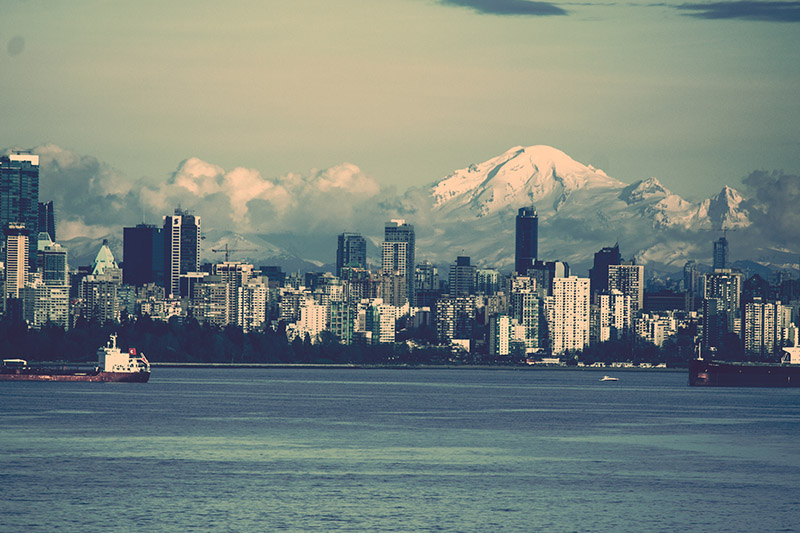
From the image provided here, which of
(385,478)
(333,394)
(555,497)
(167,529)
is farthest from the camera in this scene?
(333,394)

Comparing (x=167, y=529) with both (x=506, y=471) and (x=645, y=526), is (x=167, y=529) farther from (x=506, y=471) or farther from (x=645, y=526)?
(x=506, y=471)

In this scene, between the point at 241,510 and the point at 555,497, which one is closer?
the point at 241,510

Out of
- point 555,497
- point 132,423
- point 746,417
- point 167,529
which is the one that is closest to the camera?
point 167,529

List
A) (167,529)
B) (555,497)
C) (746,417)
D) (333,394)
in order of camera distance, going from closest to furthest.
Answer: (167,529) → (555,497) → (746,417) → (333,394)

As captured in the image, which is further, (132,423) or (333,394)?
(333,394)

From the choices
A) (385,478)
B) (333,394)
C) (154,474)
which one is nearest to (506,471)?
(385,478)

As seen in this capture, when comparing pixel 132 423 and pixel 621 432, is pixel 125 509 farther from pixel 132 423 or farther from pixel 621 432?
pixel 621 432

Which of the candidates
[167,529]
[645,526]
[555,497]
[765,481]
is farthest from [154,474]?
[765,481]
